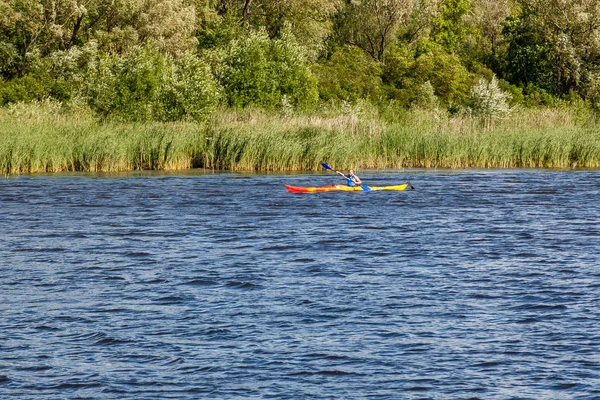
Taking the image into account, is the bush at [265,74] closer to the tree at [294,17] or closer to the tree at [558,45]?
the tree at [294,17]

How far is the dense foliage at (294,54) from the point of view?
52.9m

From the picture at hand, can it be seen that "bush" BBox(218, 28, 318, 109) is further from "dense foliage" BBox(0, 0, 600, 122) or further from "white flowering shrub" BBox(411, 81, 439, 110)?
"white flowering shrub" BBox(411, 81, 439, 110)

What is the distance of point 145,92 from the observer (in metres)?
51.5

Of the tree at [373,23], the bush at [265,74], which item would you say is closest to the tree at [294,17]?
the tree at [373,23]

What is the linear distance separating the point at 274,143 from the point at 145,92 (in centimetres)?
1003

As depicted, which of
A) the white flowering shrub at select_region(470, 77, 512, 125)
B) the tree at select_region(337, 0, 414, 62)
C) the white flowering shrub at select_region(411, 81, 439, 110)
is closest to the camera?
the white flowering shrub at select_region(470, 77, 512, 125)

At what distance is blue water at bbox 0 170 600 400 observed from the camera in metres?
13.2

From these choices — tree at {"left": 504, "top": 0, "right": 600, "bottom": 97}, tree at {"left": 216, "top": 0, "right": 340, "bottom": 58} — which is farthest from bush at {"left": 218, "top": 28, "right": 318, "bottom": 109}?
tree at {"left": 504, "top": 0, "right": 600, "bottom": 97}

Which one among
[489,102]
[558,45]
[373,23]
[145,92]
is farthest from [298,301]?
[373,23]

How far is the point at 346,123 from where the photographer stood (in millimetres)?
47312

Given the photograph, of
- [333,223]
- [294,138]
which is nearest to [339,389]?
[333,223]

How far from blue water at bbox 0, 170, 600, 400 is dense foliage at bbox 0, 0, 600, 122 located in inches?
835

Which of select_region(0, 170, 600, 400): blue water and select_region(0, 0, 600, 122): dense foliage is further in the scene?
select_region(0, 0, 600, 122): dense foliage

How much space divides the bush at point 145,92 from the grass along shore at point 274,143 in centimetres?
188
